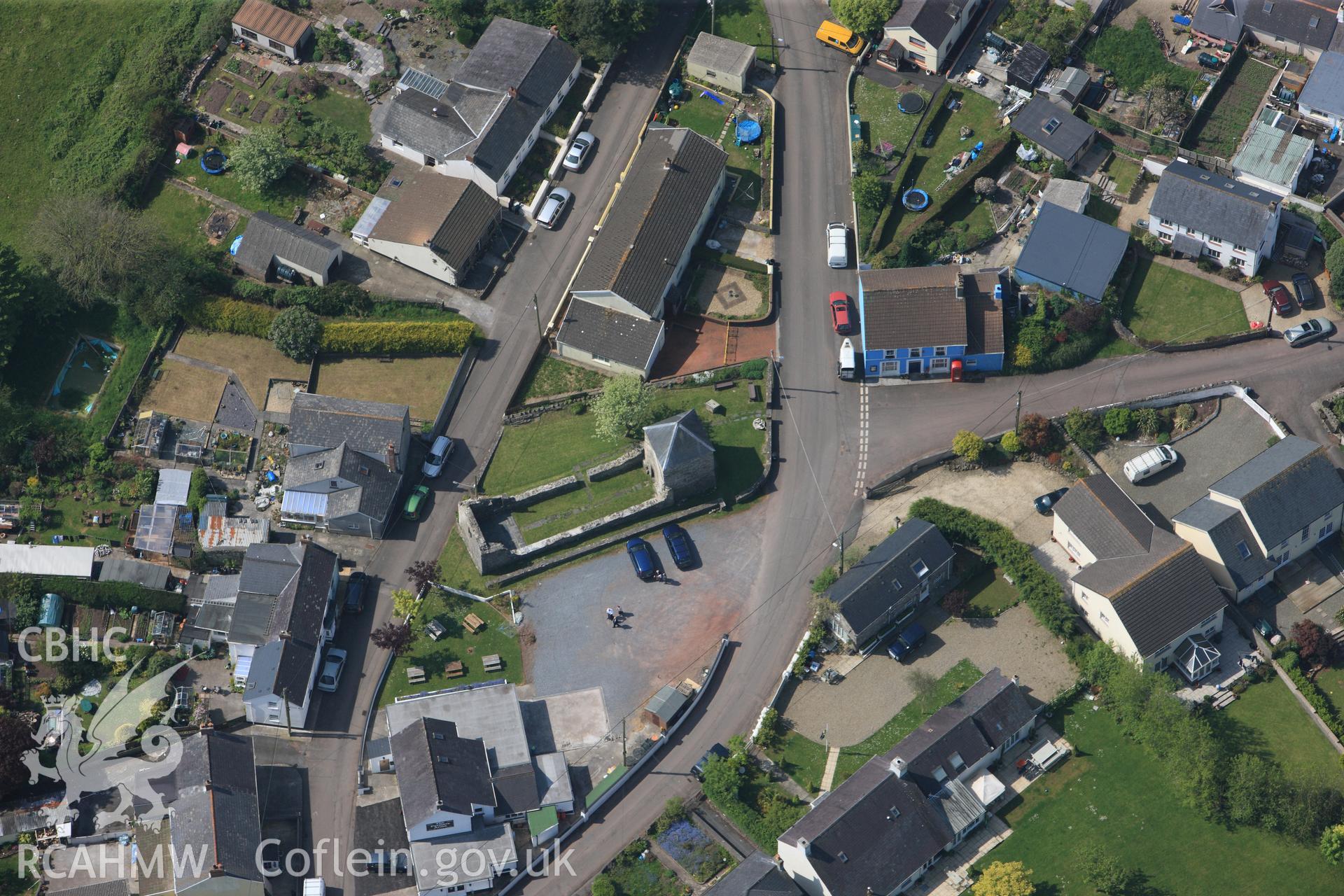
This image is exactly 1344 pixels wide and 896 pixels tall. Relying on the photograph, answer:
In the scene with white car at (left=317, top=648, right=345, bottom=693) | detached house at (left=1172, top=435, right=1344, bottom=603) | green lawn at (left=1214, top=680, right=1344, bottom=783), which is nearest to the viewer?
green lawn at (left=1214, top=680, right=1344, bottom=783)

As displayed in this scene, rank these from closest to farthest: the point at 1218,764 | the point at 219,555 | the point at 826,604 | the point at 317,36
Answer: the point at 1218,764 < the point at 826,604 < the point at 219,555 < the point at 317,36

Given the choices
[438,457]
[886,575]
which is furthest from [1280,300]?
[438,457]

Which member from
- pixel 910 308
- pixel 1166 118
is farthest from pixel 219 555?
pixel 1166 118

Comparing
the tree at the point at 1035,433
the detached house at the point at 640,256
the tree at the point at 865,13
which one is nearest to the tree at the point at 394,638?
the detached house at the point at 640,256

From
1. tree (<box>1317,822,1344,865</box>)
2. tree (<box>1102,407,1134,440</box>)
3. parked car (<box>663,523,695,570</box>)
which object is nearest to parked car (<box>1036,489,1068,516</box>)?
tree (<box>1102,407,1134,440</box>)

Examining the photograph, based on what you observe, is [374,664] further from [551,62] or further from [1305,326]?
[1305,326]

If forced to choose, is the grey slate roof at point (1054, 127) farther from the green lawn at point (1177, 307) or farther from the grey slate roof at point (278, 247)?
the grey slate roof at point (278, 247)

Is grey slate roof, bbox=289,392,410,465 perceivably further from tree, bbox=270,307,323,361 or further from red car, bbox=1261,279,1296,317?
red car, bbox=1261,279,1296,317
